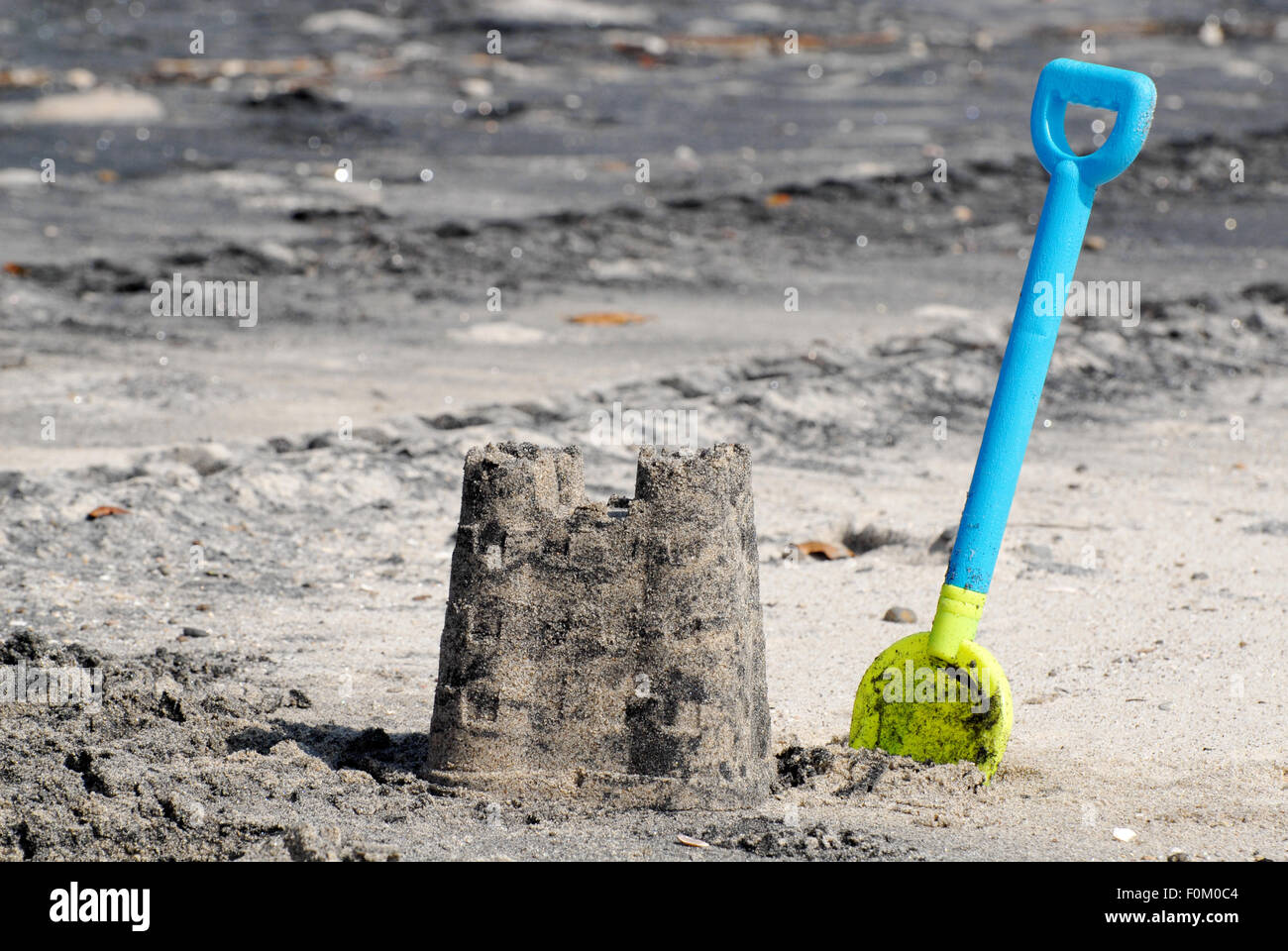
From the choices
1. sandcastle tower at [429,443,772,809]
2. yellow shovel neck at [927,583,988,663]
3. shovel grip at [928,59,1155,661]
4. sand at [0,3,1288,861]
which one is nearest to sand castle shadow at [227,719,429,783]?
sand at [0,3,1288,861]

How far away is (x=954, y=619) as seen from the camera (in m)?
3.25

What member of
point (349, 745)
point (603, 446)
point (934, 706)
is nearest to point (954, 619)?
point (934, 706)

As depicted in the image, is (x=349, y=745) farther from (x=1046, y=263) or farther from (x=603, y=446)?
(x=603, y=446)

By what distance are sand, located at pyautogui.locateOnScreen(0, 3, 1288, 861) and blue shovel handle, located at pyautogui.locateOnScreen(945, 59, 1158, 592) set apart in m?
0.61

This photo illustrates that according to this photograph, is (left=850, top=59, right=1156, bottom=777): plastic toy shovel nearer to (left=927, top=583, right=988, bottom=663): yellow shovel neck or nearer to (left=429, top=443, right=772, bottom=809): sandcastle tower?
(left=927, top=583, right=988, bottom=663): yellow shovel neck

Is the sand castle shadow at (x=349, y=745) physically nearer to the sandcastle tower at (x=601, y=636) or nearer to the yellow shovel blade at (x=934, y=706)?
the sandcastle tower at (x=601, y=636)

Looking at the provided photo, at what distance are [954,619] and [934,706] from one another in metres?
0.21

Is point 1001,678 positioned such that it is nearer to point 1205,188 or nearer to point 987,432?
point 987,432

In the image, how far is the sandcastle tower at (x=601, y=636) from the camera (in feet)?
9.72

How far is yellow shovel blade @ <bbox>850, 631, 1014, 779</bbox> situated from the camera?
3.27 m

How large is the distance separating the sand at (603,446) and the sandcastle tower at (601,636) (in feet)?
0.30

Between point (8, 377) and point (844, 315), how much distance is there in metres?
4.25

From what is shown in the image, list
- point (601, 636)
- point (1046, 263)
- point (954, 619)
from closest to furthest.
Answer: point (601, 636) < point (1046, 263) < point (954, 619)

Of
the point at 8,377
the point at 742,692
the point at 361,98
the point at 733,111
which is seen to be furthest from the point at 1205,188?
the point at 742,692
